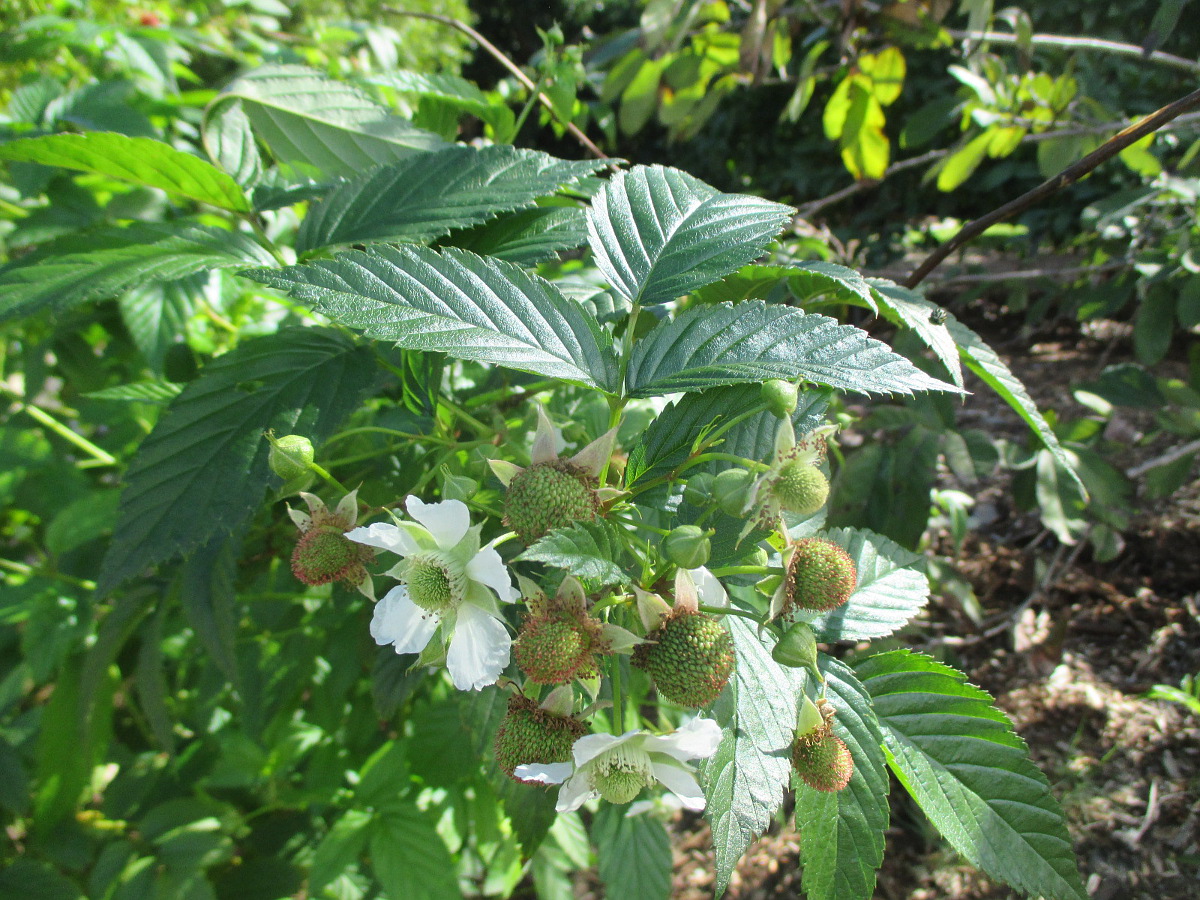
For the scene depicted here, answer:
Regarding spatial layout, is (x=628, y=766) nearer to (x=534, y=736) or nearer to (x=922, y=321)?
(x=534, y=736)

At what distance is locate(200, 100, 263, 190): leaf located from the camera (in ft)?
3.67

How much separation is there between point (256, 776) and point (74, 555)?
630 mm

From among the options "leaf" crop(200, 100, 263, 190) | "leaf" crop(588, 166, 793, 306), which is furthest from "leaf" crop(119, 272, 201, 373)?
"leaf" crop(588, 166, 793, 306)

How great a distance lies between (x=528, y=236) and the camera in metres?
0.95

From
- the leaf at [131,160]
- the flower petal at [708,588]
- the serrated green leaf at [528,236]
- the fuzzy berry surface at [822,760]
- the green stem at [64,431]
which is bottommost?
the green stem at [64,431]

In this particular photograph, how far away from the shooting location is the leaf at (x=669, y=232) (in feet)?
2.63

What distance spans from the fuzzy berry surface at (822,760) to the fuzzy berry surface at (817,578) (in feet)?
0.44

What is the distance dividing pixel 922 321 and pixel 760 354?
236 millimetres

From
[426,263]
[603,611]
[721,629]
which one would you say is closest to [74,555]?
[426,263]

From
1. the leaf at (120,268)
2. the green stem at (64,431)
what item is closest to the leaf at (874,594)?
the leaf at (120,268)

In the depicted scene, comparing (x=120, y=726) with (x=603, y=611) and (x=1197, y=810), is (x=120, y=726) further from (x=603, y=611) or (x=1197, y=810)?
(x=1197, y=810)

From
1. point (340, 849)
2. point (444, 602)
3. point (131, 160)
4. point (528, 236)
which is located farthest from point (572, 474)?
point (340, 849)

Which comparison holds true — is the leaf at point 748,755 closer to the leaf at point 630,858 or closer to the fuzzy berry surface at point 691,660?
the fuzzy berry surface at point 691,660

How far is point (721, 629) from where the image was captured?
2.02ft
